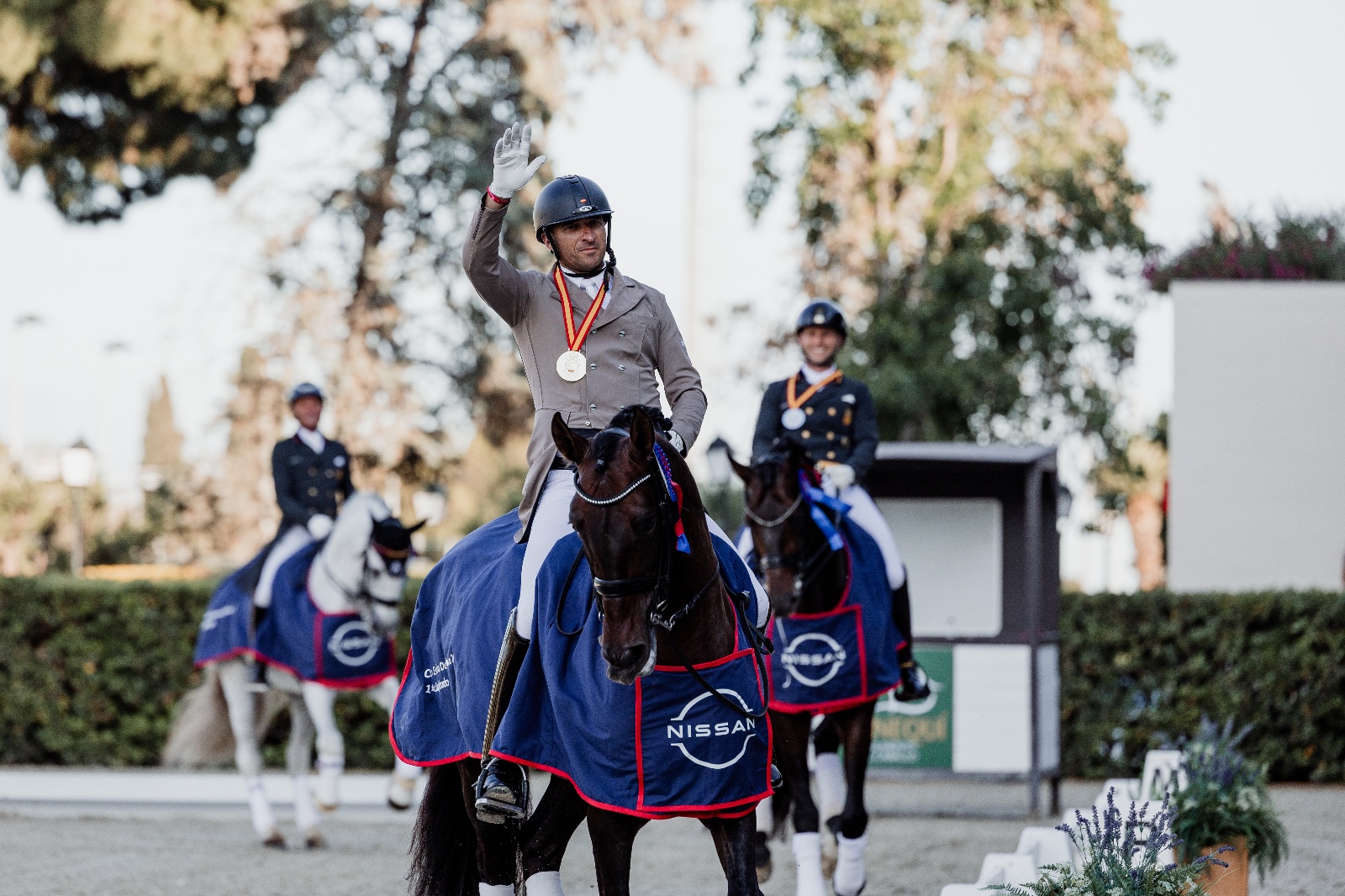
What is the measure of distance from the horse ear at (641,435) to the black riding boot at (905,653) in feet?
14.0

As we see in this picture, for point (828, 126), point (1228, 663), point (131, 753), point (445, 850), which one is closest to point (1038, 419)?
point (828, 126)

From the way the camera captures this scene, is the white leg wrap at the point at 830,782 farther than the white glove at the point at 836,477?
Yes

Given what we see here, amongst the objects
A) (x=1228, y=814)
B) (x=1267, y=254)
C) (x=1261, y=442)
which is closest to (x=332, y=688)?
(x=1228, y=814)

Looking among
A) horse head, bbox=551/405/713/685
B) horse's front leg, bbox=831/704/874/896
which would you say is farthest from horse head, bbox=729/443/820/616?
horse head, bbox=551/405/713/685

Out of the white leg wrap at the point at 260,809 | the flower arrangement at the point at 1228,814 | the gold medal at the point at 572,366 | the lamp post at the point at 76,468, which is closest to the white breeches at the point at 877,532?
the flower arrangement at the point at 1228,814

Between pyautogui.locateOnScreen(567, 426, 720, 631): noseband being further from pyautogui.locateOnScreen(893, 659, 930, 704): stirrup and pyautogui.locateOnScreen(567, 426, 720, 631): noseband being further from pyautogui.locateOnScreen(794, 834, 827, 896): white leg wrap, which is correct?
pyautogui.locateOnScreen(893, 659, 930, 704): stirrup

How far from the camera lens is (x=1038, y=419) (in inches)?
950

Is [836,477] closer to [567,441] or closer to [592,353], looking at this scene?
[592,353]

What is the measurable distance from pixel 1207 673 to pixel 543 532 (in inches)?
449

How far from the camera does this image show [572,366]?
546cm

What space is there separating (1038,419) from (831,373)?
1582 centimetres

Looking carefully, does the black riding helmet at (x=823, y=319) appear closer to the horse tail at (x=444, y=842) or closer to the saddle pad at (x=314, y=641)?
the horse tail at (x=444, y=842)

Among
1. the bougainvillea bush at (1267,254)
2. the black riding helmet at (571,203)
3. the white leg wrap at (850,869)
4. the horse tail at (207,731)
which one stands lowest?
the horse tail at (207,731)

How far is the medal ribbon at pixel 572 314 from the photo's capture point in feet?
18.1
